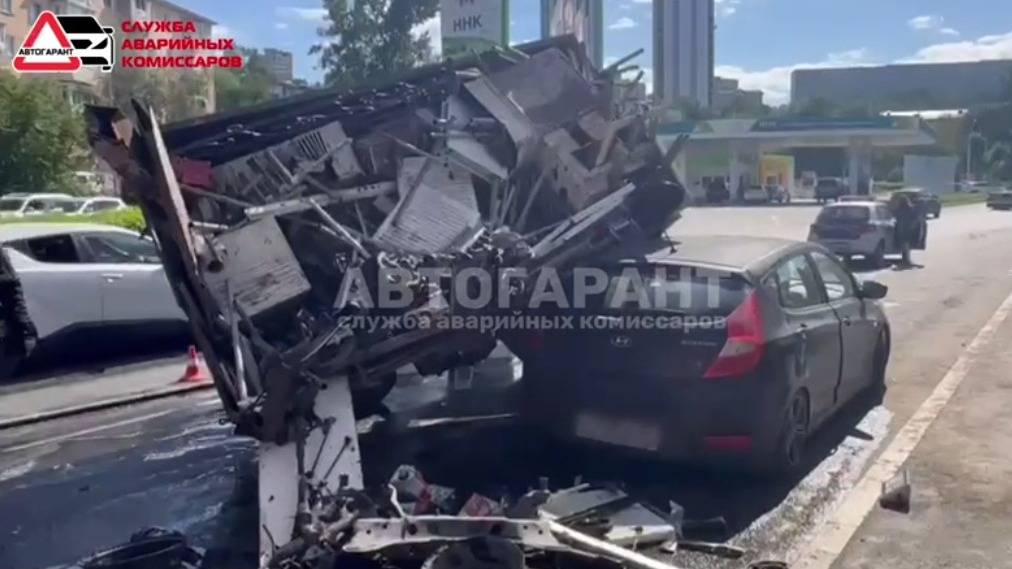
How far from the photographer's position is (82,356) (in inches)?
435

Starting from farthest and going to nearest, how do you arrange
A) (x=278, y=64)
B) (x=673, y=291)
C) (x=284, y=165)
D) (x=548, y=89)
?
(x=278, y=64) → (x=548, y=89) → (x=284, y=165) → (x=673, y=291)

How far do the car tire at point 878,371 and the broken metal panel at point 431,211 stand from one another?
3.89 meters

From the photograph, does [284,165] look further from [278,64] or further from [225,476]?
[278,64]

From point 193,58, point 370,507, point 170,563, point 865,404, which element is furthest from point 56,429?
point 193,58

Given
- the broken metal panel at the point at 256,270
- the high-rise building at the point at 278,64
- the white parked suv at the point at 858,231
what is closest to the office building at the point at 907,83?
the high-rise building at the point at 278,64

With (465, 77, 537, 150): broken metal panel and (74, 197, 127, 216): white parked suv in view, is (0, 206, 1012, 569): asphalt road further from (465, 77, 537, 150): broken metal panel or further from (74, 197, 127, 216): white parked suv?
(74, 197, 127, 216): white parked suv

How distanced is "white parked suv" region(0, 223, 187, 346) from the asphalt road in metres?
1.96

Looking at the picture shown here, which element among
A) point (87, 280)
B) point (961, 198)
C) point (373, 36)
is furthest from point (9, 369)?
point (961, 198)

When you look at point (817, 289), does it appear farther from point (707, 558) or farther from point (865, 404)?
point (707, 558)

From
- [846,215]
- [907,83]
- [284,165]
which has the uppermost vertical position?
[907,83]

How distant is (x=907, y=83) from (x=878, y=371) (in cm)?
11188

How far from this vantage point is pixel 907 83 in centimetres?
11138

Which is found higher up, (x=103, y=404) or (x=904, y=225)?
(x=904, y=225)

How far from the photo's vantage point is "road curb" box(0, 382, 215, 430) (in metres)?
8.68
